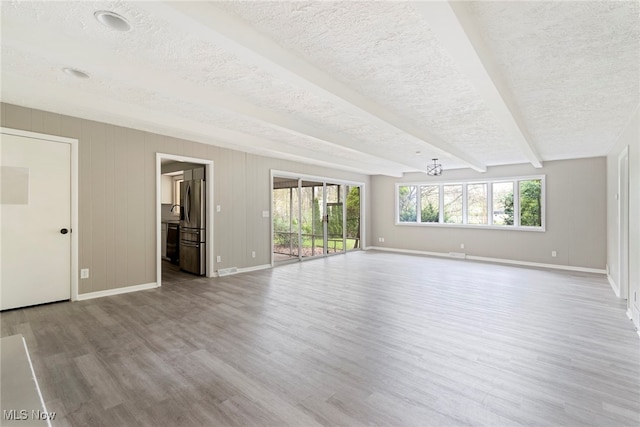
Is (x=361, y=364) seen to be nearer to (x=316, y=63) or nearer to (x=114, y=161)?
(x=316, y=63)

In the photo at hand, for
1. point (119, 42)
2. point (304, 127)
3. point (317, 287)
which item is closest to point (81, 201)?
point (119, 42)

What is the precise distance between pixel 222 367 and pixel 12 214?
3.40m

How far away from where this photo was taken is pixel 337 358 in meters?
2.57

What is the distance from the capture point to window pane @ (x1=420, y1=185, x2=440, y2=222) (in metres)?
8.86

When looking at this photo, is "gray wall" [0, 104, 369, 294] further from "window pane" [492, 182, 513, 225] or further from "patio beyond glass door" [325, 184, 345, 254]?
"window pane" [492, 182, 513, 225]

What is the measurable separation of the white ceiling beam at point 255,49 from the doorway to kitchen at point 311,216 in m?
4.14

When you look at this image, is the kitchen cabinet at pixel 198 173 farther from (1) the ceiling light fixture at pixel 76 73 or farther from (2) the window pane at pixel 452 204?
(2) the window pane at pixel 452 204

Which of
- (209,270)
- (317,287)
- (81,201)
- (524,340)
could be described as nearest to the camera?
(524,340)

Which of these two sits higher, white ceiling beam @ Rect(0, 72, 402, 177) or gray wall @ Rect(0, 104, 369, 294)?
white ceiling beam @ Rect(0, 72, 402, 177)

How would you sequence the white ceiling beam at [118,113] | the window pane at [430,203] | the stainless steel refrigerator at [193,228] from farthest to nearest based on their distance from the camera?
the window pane at [430,203] → the stainless steel refrigerator at [193,228] → the white ceiling beam at [118,113]

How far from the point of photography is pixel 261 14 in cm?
188

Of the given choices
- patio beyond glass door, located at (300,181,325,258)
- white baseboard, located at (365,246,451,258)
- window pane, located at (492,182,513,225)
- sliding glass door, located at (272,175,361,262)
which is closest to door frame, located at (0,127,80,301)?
sliding glass door, located at (272,175,361,262)

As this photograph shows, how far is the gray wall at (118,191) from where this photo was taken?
4122 mm

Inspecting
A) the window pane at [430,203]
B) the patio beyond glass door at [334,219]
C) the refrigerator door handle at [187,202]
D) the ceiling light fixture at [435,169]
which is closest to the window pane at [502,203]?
the window pane at [430,203]
